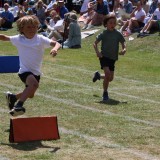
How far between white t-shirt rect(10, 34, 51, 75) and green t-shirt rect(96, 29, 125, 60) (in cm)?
343

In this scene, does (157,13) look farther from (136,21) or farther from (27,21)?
(27,21)

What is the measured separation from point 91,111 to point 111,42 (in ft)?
6.65

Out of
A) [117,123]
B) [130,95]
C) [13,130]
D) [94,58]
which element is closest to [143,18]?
[94,58]

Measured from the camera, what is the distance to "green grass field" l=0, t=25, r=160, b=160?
7547mm

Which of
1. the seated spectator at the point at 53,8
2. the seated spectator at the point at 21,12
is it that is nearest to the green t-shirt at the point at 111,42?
the seated spectator at the point at 53,8

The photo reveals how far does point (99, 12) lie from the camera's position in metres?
26.5

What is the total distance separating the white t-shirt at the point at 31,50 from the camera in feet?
28.8

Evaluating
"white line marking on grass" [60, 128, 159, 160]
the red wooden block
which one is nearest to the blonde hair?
the red wooden block

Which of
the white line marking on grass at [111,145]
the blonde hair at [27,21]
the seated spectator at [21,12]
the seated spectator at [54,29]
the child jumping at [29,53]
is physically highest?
the blonde hair at [27,21]

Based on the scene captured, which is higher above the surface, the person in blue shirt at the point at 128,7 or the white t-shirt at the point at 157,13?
the white t-shirt at the point at 157,13

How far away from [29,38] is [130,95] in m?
4.31

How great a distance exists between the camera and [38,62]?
349 inches

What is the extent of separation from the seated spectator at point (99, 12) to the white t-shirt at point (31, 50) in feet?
56.8

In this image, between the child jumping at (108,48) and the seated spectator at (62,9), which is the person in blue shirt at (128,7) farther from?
the child jumping at (108,48)
